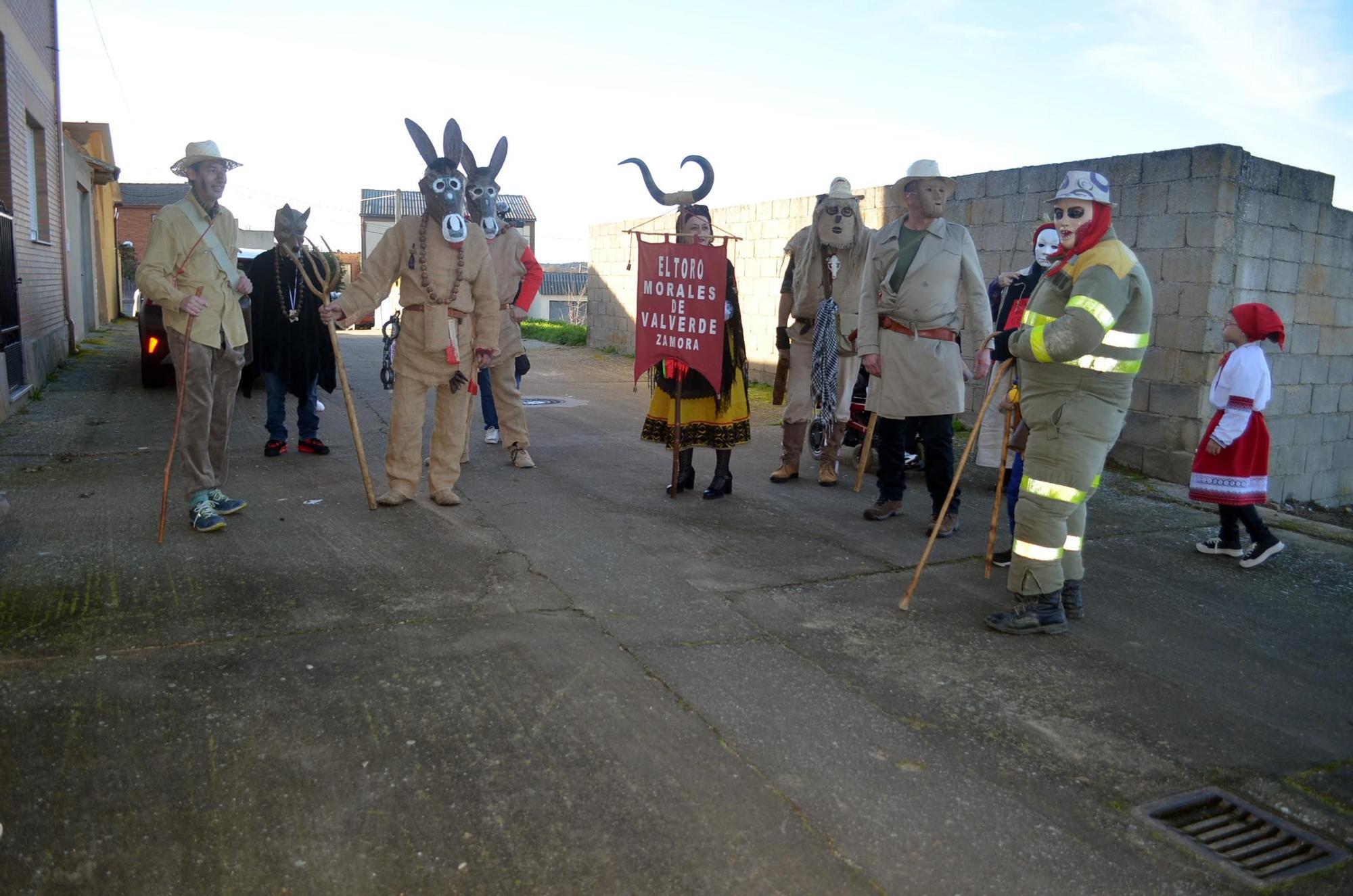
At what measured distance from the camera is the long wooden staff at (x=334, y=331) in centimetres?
591

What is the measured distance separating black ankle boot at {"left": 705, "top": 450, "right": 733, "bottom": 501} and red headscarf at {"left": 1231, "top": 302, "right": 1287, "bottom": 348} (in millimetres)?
3072

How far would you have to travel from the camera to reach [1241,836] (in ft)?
9.19

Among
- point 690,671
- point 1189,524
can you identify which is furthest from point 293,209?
point 1189,524

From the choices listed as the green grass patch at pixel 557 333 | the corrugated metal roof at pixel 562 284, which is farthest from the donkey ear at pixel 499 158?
the corrugated metal roof at pixel 562 284

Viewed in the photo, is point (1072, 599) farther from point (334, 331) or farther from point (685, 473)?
point (334, 331)

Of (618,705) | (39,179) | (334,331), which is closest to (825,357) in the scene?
(334,331)

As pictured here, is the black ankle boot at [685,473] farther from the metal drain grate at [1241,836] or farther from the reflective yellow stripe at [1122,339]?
the metal drain grate at [1241,836]

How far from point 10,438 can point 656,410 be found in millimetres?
5078

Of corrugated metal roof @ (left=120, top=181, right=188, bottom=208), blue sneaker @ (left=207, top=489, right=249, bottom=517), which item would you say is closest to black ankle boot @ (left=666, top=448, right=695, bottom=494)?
blue sneaker @ (left=207, top=489, right=249, bottom=517)

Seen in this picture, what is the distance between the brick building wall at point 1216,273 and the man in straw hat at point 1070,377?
12.9ft

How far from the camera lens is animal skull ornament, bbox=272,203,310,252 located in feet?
23.9

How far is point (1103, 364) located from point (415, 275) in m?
3.82

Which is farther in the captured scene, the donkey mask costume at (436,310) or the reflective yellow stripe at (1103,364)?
the donkey mask costume at (436,310)

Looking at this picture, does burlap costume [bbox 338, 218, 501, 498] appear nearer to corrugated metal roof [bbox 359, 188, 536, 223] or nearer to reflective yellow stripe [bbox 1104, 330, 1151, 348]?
reflective yellow stripe [bbox 1104, 330, 1151, 348]
